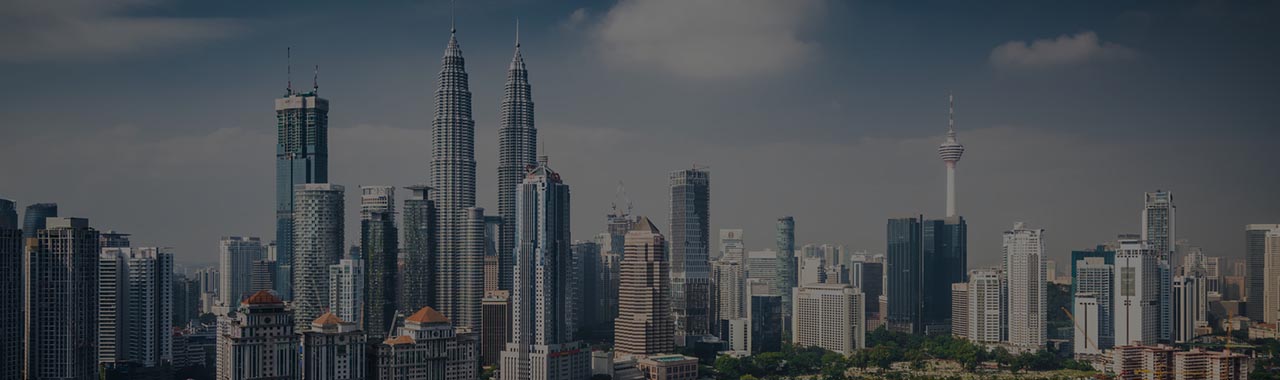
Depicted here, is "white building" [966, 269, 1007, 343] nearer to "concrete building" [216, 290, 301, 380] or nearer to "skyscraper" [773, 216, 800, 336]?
"skyscraper" [773, 216, 800, 336]

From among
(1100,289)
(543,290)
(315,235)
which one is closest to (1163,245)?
(1100,289)

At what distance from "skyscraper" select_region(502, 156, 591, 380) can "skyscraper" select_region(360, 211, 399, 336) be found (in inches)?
81.8

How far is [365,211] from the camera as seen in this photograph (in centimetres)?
1547

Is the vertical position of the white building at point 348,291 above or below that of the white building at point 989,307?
above

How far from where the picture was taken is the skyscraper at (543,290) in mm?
12109

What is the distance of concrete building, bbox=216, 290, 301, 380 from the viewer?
30.9 ft

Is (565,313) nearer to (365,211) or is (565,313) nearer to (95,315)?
(365,211)

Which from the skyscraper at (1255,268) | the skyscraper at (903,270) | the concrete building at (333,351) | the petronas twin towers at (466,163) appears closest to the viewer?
the concrete building at (333,351)

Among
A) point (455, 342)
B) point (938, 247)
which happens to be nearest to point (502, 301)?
point (455, 342)

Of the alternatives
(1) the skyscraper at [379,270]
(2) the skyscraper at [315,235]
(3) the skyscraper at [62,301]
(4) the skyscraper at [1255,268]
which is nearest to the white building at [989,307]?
(4) the skyscraper at [1255,268]

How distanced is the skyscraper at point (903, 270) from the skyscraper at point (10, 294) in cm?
1364

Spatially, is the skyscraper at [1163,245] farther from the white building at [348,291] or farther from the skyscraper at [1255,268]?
the white building at [348,291]

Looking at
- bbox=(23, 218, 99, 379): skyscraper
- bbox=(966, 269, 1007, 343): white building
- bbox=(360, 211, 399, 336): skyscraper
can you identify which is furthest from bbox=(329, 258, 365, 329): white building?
bbox=(966, 269, 1007, 343): white building

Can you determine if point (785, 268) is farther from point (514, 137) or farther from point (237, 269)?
point (237, 269)
